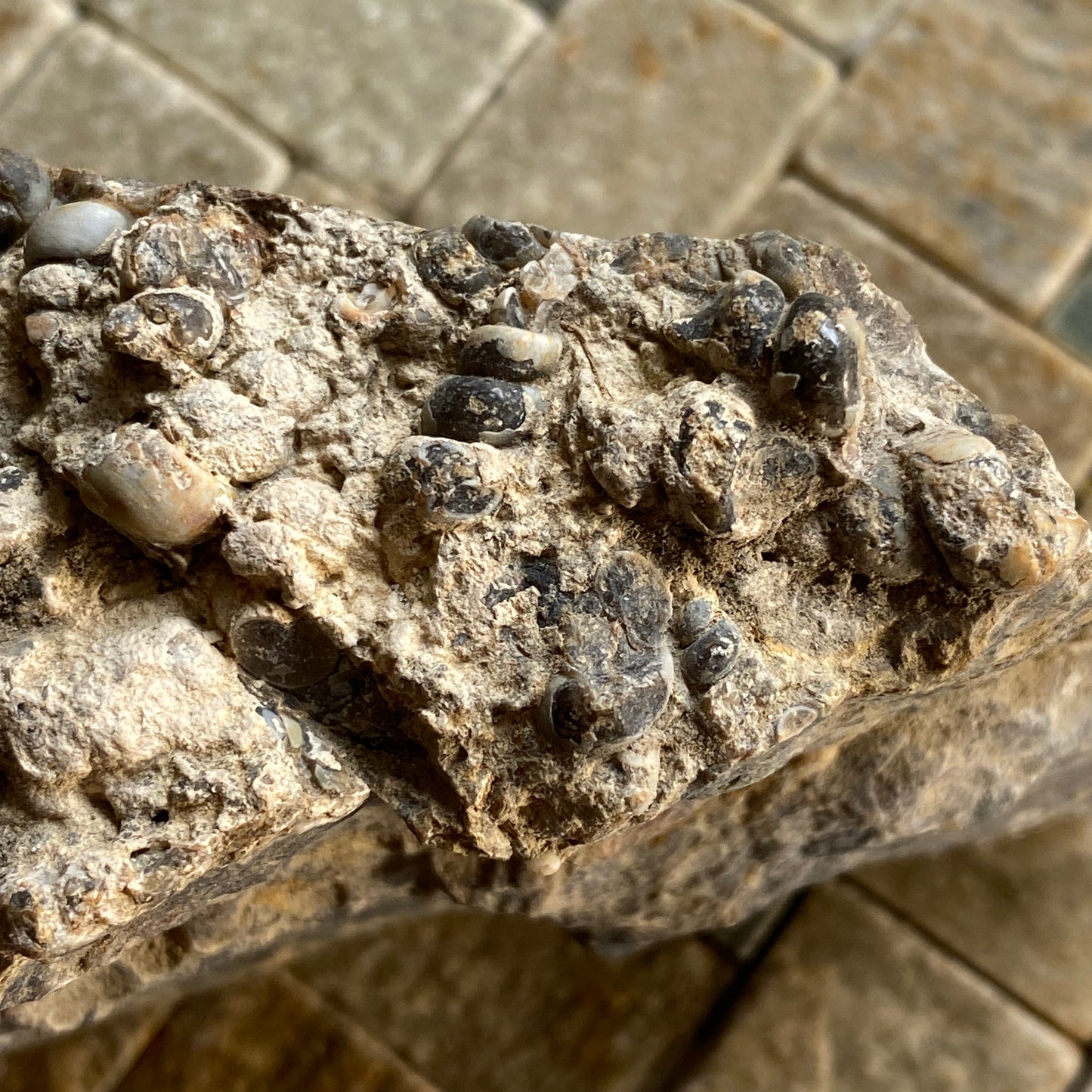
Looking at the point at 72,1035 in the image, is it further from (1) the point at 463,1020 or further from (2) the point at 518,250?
(2) the point at 518,250

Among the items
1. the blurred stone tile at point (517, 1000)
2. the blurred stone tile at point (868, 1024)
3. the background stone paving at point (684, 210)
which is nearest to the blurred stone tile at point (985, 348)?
the background stone paving at point (684, 210)

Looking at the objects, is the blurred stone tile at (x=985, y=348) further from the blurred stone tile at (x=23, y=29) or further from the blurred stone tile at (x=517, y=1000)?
the blurred stone tile at (x=23, y=29)

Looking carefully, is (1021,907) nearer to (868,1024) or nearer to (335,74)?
(868,1024)

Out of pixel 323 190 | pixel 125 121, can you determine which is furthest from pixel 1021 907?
pixel 125 121

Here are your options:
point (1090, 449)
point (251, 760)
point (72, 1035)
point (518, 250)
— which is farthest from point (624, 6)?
point (72, 1035)

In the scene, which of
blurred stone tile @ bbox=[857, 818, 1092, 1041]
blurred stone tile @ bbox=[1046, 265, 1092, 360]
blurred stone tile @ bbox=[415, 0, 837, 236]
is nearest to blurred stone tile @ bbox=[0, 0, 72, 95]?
blurred stone tile @ bbox=[415, 0, 837, 236]

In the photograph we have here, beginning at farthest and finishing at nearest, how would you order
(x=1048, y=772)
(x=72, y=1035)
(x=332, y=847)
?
(x=72, y=1035)
(x=1048, y=772)
(x=332, y=847)
